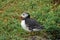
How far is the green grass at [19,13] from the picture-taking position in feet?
32.5

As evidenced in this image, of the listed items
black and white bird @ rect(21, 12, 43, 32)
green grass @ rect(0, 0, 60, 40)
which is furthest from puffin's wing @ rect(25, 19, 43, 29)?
green grass @ rect(0, 0, 60, 40)

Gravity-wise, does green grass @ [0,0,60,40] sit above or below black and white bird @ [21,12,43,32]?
below

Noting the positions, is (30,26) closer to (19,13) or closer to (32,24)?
(32,24)

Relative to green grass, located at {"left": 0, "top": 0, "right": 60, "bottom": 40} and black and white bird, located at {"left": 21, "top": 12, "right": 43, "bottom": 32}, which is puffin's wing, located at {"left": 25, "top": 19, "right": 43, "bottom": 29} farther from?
green grass, located at {"left": 0, "top": 0, "right": 60, "bottom": 40}

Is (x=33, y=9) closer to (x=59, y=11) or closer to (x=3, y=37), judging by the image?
(x=59, y=11)

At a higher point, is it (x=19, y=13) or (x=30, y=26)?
(x=30, y=26)

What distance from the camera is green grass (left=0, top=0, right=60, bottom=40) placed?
9.90m

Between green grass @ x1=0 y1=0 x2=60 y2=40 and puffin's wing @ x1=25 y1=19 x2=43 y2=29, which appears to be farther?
green grass @ x1=0 y1=0 x2=60 y2=40

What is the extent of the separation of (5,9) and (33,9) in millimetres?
1176

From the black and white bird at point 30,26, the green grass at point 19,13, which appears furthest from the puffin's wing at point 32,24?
the green grass at point 19,13

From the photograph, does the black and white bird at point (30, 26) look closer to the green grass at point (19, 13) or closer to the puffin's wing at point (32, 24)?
the puffin's wing at point (32, 24)

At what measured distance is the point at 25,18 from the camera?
32.8ft

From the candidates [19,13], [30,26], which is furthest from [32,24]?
[19,13]

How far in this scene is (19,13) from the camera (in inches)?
473
